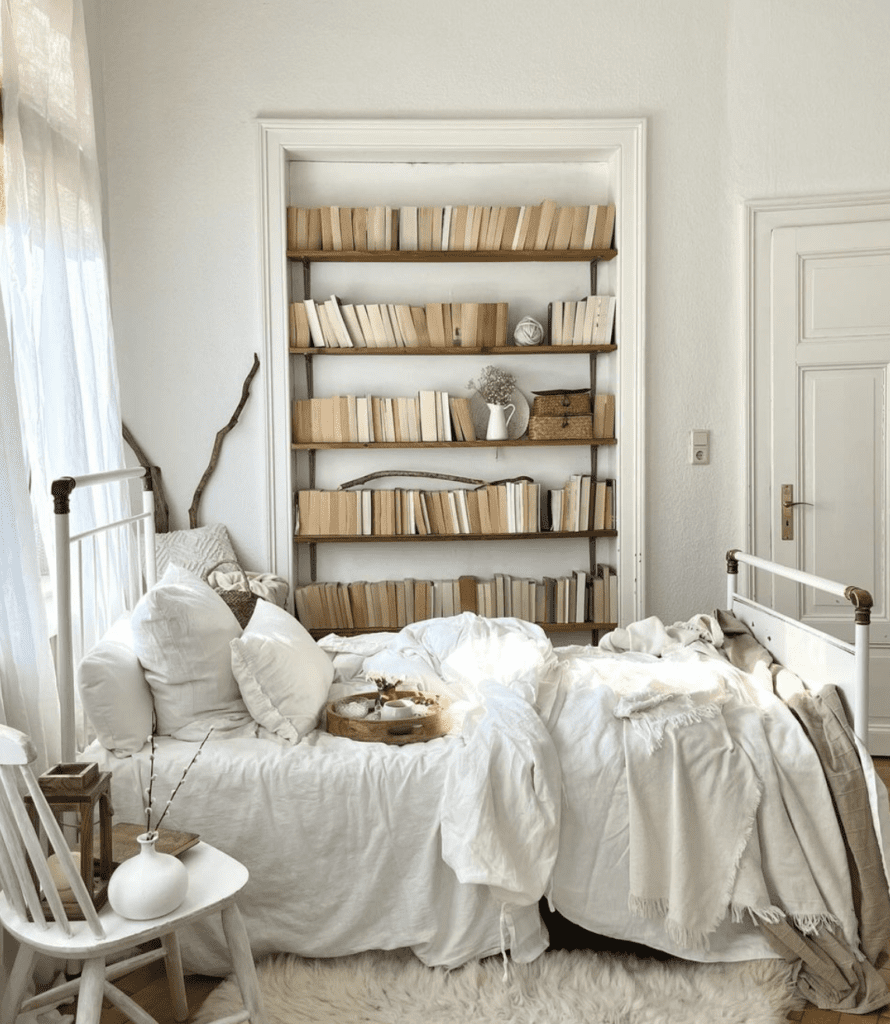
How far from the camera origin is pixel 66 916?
1.75 m

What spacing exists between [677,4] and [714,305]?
4.22 ft

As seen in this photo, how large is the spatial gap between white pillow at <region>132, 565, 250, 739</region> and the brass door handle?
263cm

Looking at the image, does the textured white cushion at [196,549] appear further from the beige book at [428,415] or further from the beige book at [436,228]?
the beige book at [436,228]

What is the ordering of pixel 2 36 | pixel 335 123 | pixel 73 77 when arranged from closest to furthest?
pixel 2 36, pixel 73 77, pixel 335 123

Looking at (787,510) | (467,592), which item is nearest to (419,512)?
(467,592)

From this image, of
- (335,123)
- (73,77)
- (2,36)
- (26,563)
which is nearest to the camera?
(26,563)

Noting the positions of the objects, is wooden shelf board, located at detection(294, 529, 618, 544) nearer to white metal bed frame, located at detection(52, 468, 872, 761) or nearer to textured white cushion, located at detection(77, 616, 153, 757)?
white metal bed frame, located at detection(52, 468, 872, 761)

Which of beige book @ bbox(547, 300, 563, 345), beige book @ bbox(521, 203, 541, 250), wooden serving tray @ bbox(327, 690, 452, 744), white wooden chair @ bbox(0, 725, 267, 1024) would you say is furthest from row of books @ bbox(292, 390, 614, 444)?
white wooden chair @ bbox(0, 725, 267, 1024)

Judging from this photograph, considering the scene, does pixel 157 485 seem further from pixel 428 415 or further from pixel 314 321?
pixel 428 415

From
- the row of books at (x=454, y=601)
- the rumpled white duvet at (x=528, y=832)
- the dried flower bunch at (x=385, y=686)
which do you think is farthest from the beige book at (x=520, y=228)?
the rumpled white duvet at (x=528, y=832)

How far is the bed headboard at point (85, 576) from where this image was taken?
2314mm

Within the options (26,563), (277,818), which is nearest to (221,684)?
(277,818)

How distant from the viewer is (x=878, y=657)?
4.19 meters

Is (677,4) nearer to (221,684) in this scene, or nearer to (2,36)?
(2,36)
